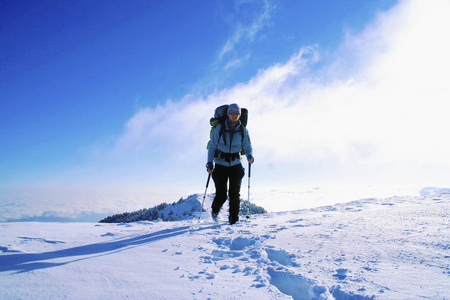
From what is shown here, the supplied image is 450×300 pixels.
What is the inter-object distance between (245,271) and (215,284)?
0.44 meters

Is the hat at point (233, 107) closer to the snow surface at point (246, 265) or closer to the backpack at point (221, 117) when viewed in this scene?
the backpack at point (221, 117)

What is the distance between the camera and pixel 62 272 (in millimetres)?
2387

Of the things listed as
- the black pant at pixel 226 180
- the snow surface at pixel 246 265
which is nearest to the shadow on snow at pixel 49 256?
the snow surface at pixel 246 265

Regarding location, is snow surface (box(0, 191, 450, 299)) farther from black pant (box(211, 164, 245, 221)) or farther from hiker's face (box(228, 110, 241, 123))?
hiker's face (box(228, 110, 241, 123))

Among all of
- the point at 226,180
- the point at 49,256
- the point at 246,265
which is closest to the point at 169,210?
the point at 226,180

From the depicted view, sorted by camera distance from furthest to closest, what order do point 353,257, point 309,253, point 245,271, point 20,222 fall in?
point 20,222
point 309,253
point 353,257
point 245,271

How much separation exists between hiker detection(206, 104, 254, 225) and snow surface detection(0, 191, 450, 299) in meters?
1.99

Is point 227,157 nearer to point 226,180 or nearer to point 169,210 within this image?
point 226,180

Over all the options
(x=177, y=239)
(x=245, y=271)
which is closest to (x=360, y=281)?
(x=245, y=271)

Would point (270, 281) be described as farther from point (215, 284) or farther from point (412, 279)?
point (412, 279)

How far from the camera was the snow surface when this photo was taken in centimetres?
197

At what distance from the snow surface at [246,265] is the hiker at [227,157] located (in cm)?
199

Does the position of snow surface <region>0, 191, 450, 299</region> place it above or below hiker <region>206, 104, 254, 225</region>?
below

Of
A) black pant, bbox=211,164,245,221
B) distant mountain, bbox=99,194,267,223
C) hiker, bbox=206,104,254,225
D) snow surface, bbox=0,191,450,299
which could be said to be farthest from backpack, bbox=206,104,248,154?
distant mountain, bbox=99,194,267,223
